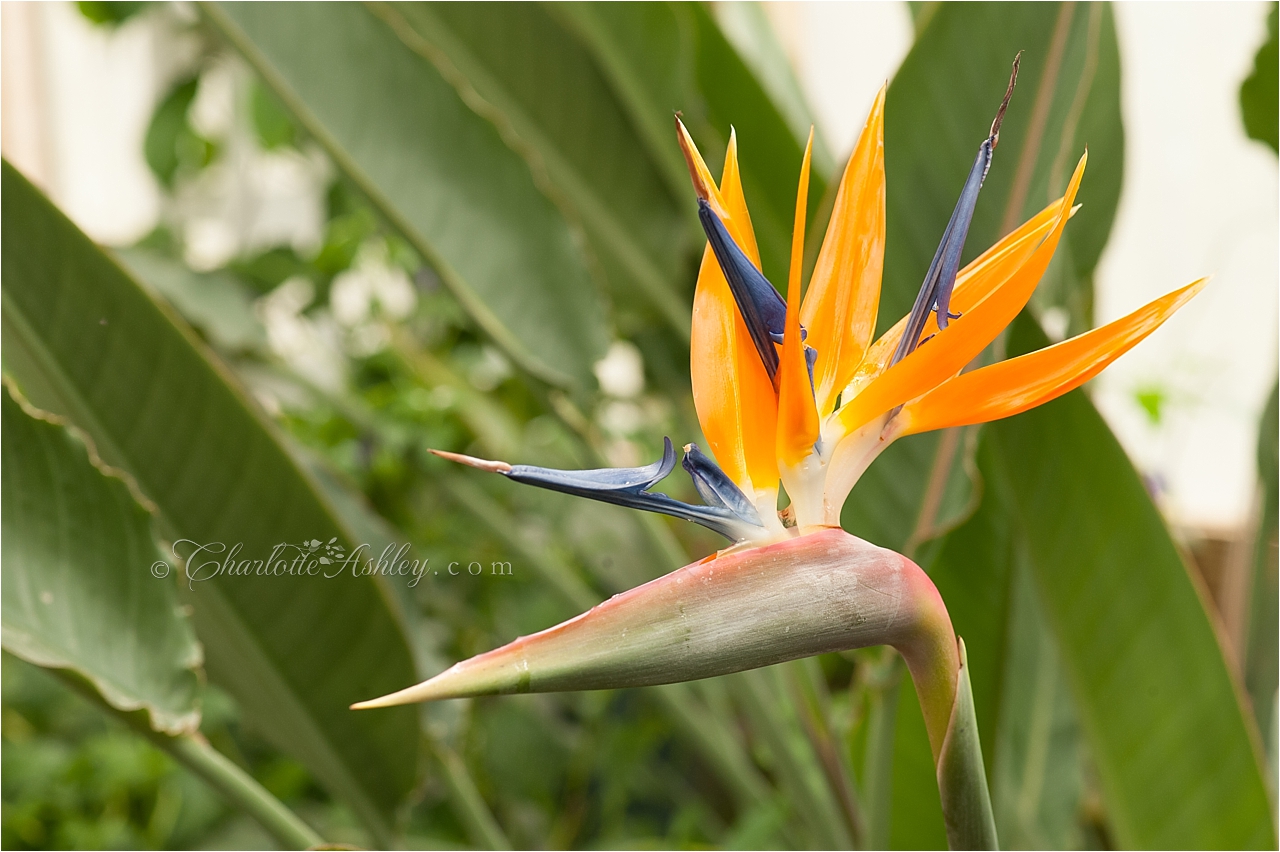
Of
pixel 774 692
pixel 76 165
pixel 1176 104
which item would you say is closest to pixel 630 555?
pixel 774 692

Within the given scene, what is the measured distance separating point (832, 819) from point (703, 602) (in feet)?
1.70

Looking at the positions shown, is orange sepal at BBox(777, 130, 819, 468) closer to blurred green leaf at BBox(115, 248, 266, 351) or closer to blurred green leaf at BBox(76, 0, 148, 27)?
blurred green leaf at BBox(115, 248, 266, 351)

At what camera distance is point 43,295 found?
1.21 feet

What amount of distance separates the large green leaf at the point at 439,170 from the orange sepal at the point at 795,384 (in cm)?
34

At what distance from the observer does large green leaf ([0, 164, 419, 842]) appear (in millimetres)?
373

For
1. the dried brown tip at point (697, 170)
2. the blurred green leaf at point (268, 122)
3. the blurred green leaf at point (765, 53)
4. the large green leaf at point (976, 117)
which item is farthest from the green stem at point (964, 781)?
the blurred green leaf at point (268, 122)

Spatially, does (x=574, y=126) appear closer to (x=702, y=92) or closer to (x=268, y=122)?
(x=702, y=92)

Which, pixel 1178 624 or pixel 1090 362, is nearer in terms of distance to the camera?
pixel 1090 362

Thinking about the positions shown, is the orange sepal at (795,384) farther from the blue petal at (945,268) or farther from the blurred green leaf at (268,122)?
the blurred green leaf at (268,122)

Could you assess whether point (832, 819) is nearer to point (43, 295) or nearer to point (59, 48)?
point (43, 295)

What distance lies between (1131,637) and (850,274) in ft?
0.88

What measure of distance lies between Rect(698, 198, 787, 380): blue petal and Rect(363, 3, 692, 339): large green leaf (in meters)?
0.41

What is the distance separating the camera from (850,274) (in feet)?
0.68

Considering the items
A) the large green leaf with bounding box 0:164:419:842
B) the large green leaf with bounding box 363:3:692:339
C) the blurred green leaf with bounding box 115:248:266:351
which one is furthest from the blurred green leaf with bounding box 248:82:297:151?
the large green leaf with bounding box 0:164:419:842
